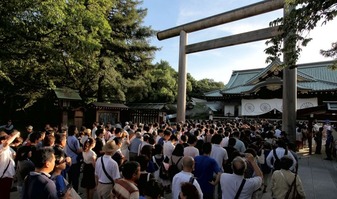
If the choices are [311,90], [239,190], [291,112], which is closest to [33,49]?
[239,190]

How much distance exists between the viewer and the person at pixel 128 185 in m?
2.72

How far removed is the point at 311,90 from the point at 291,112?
390 inches

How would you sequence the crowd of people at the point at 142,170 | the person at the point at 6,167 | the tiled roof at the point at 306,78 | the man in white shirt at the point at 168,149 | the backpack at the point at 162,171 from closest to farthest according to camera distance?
the crowd of people at the point at 142,170
the person at the point at 6,167
the backpack at the point at 162,171
the man in white shirt at the point at 168,149
the tiled roof at the point at 306,78

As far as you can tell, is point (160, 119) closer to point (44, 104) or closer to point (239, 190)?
point (44, 104)

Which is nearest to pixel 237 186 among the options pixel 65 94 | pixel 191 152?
pixel 191 152

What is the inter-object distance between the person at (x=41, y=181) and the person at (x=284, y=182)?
3.02m

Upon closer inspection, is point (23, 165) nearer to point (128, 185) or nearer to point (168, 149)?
point (128, 185)

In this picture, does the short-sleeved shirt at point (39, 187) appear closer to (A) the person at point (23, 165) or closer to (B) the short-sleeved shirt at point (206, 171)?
(A) the person at point (23, 165)

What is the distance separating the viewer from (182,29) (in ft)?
52.6

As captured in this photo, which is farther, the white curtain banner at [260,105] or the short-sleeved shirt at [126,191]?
the white curtain banner at [260,105]

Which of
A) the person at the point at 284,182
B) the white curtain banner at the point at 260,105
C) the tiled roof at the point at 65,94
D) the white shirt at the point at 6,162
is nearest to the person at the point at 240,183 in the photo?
the person at the point at 284,182

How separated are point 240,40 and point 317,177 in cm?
777

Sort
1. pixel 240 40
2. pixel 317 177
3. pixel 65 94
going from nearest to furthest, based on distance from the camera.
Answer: pixel 317 177 → pixel 65 94 → pixel 240 40

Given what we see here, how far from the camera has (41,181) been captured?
257cm
